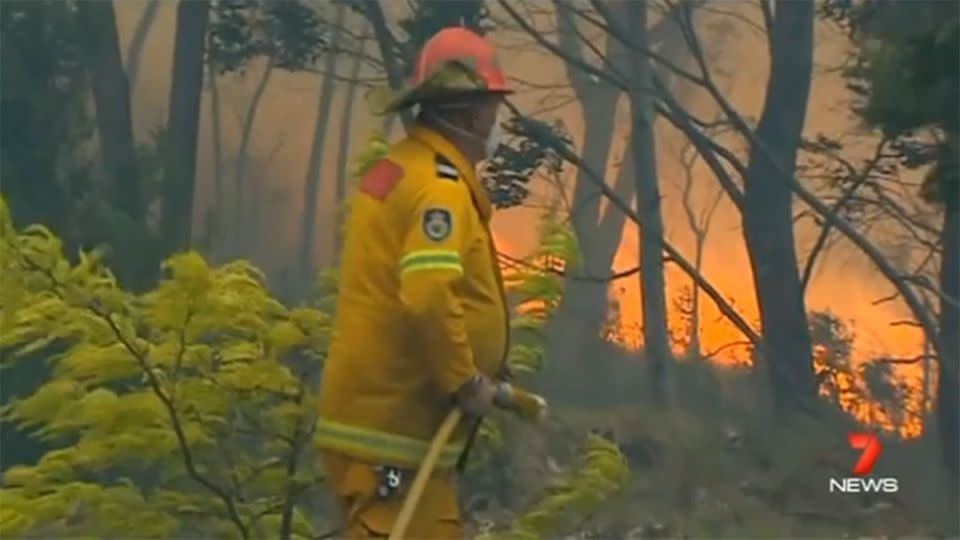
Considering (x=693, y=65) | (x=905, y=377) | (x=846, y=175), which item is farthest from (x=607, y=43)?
(x=905, y=377)

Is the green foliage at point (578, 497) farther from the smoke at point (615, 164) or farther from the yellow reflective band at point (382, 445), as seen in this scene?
the yellow reflective band at point (382, 445)

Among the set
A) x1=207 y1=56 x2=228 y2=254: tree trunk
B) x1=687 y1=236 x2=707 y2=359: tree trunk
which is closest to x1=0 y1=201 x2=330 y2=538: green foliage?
x1=207 y1=56 x2=228 y2=254: tree trunk

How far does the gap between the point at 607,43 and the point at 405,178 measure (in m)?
2.26

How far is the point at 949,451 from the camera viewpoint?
676 cm

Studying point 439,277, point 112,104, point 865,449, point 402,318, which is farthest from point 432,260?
point 865,449

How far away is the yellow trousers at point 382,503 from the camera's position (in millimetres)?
4617

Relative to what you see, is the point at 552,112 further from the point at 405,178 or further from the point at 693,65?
the point at 405,178

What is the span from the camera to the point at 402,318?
4.52 meters

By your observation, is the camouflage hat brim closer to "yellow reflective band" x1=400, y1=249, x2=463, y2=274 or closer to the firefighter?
the firefighter

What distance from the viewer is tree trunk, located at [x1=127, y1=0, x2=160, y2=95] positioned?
668 cm

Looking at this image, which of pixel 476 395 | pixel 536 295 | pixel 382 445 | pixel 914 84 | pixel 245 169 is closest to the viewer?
pixel 476 395

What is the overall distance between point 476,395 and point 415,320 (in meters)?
0.20

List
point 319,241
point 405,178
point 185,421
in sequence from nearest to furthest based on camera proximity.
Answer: point 405,178 → point 185,421 → point 319,241

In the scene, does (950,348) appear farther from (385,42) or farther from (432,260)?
(432,260)
